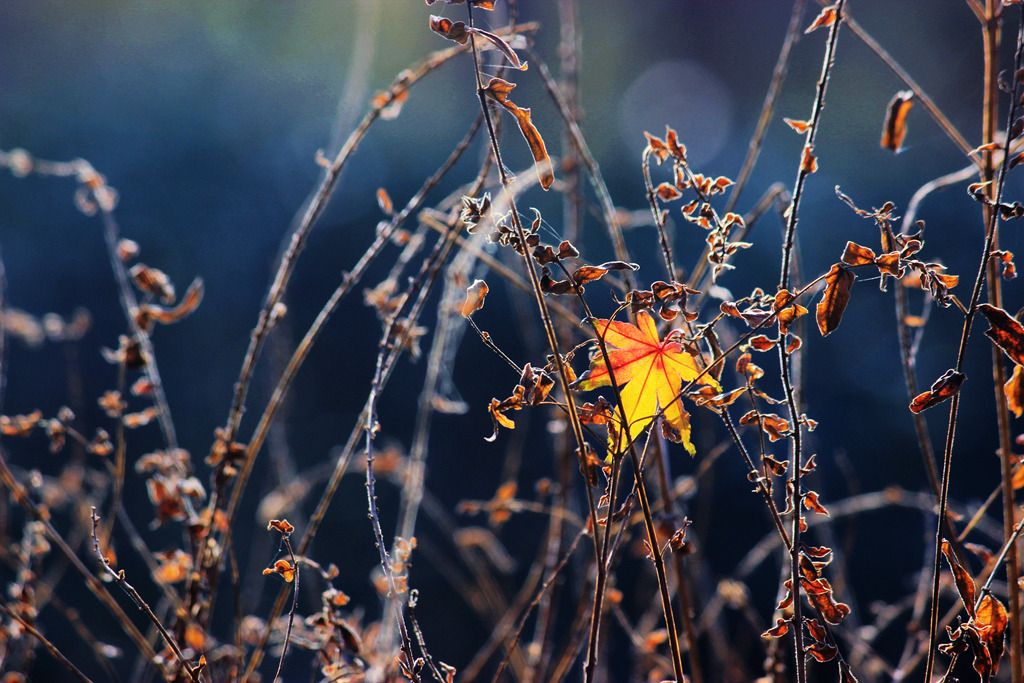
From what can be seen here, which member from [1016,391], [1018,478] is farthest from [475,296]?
[1018,478]

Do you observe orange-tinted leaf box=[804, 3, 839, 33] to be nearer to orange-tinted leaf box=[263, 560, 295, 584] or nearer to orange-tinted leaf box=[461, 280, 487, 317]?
orange-tinted leaf box=[461, 280, 487, 317]

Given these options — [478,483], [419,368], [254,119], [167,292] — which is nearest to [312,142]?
[254,119]

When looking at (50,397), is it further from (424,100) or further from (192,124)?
(424,100)

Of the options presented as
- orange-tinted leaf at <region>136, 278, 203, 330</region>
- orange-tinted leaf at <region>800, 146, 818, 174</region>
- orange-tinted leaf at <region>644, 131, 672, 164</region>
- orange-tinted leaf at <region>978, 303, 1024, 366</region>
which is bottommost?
orange-tinted leaf at <region>136, 278, 203, 330</region>

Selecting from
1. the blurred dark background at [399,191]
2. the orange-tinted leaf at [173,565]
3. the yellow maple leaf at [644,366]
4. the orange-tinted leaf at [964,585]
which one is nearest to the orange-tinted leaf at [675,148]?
the yellow maple leaf at [644,366]

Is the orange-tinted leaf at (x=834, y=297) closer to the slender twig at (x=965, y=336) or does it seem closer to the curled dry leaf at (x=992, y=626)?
the slender twig at (x=965, y=336)

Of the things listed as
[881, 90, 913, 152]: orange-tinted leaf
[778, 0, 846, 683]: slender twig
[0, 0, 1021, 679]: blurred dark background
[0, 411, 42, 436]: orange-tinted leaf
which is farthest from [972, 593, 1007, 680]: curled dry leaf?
[0, 0, 1021, 679]: blurred dark background

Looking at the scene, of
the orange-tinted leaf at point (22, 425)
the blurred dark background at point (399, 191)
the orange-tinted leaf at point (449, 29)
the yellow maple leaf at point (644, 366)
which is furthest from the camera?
the blurred dark background at point (399, 191)
